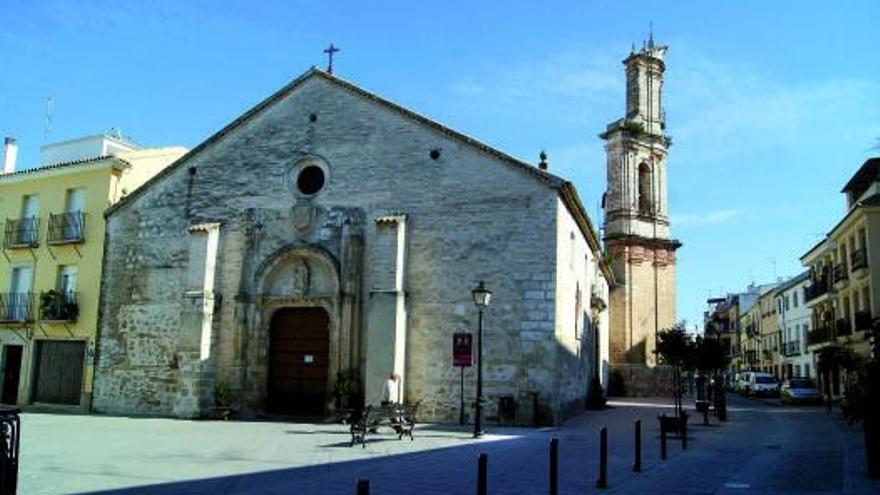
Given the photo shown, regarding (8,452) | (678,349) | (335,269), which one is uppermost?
(335,269)

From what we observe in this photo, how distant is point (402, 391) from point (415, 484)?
32.1ft

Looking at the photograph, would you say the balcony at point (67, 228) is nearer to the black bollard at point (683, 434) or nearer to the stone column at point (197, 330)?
the stone column at point (197, 330)

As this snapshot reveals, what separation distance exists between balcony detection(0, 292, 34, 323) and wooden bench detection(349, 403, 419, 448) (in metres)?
15.9

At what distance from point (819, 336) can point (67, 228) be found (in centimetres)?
4020

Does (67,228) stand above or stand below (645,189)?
below

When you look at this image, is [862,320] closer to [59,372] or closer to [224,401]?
[224,401]

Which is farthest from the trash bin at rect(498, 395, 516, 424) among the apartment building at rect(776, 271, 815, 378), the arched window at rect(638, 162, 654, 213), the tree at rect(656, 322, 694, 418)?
the apartment building at rect(776, 271, 815, 378)

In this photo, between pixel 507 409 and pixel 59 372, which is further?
pixel 59 372

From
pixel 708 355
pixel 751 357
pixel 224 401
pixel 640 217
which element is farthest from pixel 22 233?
pixel 751 357

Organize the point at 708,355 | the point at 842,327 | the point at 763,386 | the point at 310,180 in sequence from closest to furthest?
the point at 310,180
the point at 708,355
the point at 842,327
the point at 763,386

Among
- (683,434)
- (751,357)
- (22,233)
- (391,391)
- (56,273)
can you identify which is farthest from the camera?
(751,357)

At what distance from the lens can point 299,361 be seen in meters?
22.0

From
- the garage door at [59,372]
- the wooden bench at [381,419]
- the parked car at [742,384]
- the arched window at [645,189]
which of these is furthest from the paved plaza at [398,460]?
the parked car at [742,384]

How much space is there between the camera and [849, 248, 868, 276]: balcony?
35000mm
